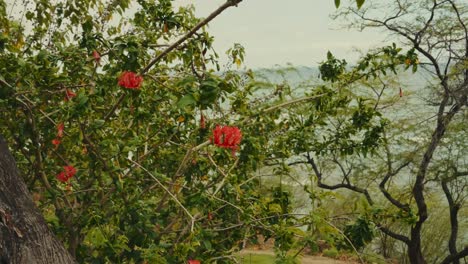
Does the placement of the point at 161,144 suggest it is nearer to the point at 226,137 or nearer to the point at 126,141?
the point at 126,141

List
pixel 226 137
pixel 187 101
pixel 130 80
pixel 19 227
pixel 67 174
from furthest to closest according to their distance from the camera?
pixel 67 174 → pixel 226 137 → pixel 130 80 → pixel 19 227 → pixel 187 101

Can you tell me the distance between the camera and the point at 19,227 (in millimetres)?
2678

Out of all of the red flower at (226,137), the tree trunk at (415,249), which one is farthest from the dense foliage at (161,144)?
the tree trunk at (415,249)

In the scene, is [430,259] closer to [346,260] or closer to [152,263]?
[346,260]

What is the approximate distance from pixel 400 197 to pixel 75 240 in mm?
8841

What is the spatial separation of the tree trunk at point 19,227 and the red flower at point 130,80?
1.99 feet

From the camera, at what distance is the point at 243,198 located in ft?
11.6

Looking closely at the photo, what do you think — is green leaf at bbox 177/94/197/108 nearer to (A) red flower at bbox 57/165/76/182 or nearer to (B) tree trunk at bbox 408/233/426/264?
(A) red flower at bbox 57/165/76/182

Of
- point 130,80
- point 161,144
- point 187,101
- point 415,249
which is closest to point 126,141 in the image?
point 161,144

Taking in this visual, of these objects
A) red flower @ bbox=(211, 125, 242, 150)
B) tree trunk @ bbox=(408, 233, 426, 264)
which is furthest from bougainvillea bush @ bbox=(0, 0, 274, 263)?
tree trunk @ bbox=(408, 233, 426, 264)

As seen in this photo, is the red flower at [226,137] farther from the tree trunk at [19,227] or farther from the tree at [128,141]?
Result: the tree trunk at [19,227]

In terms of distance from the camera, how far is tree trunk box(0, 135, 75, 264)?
264 cm

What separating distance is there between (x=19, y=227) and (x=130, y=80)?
83cm

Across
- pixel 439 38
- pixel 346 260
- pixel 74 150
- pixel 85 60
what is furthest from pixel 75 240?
pixel 346 260
